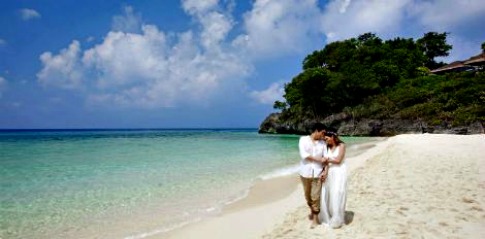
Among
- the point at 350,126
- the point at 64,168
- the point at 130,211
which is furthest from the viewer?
the point at 350,126

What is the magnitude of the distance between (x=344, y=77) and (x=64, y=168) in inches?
1747

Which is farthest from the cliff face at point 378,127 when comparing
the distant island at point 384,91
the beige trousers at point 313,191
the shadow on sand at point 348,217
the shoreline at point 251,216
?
the beige trousers at point 313,191

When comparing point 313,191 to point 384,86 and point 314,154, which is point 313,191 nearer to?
point 314,154

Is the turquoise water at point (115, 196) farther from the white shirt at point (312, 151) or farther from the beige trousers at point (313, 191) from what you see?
the white shirt at point (312, 151)

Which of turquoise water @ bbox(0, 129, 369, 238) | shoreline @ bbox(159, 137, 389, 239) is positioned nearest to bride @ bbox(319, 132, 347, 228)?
shoreline @ bbox(159, 137, 389, 239)

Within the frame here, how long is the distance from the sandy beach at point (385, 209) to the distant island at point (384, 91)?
31576 mm

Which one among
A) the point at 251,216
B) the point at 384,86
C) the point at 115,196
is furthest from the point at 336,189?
the point at 384,86

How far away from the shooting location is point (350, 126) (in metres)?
51.1

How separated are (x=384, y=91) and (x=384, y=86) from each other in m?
3.58

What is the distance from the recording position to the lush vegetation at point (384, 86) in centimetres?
4156

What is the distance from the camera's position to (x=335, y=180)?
6.15 meters

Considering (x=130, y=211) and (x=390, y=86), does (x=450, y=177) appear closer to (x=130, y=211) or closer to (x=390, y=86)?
(x=130, y=211)

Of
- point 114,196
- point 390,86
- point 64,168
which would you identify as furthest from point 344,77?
point 114,196

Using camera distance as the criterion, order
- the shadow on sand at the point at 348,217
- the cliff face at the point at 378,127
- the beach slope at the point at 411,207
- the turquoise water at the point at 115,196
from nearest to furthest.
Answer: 1. the beach slope at the point at 411,207
2. the shadow on sand at the point at 348,217
3. the turquoise water at the point at 115,196
4. the cliff face at the point at 378,127
